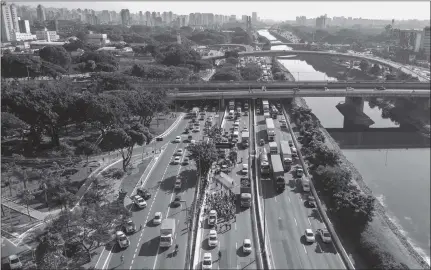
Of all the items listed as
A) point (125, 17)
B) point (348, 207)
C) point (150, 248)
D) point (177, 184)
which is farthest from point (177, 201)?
point (125, 17)

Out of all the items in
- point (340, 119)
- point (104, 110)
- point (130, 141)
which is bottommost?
point (340, 119)

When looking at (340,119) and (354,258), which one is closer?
(354,258)

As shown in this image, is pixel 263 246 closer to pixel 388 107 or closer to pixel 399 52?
pixel 388 107

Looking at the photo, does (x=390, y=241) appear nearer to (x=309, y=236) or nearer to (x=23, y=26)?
(x=309, y=236)

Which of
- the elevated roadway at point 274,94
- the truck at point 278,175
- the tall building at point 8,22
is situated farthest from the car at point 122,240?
the tall building at point 8,22

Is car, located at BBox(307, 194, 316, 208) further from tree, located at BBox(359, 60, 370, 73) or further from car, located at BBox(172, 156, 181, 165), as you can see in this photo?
tree, located at BBox(359, 60, 370, 73)

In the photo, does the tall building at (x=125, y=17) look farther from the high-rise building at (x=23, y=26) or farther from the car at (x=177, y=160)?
the car at (x=177, y=160)

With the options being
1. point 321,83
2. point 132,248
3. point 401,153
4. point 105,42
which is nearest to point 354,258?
point 132,248
